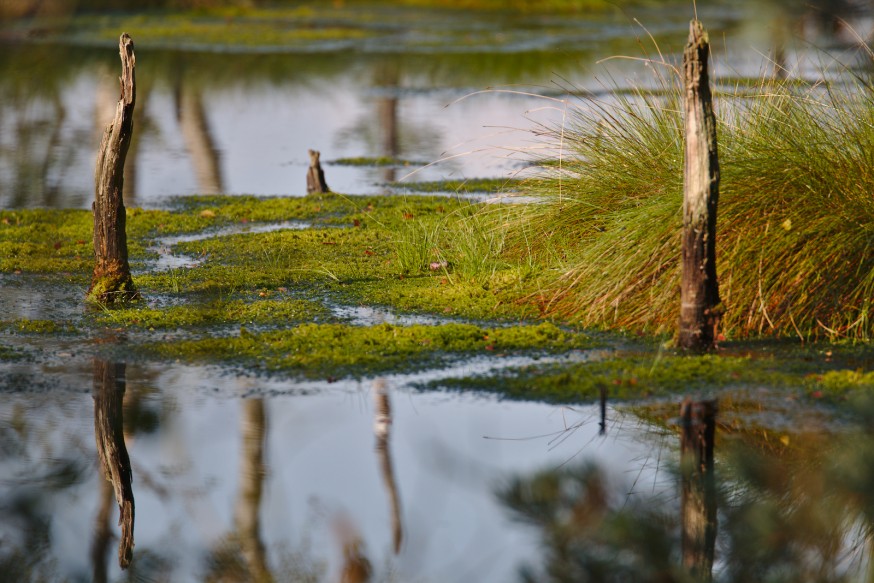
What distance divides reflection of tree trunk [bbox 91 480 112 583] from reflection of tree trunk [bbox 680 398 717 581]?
2.12 metres

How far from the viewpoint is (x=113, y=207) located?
819 centimetres

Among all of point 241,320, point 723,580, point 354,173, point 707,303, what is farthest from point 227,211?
point 723,580

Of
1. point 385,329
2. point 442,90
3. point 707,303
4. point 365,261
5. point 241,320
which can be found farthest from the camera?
point 442,90

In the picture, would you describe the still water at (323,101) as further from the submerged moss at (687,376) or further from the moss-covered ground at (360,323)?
the submerged moss at (687,376)

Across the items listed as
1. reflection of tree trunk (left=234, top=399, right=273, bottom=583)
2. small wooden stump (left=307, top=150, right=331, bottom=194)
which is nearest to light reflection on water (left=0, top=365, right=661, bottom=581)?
reflection of tree trunk (left=234, top=399, right=273, bottom=583)

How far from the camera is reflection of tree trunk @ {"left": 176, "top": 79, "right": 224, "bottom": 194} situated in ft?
48.9

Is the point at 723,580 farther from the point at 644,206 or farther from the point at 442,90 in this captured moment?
the point at 442,90

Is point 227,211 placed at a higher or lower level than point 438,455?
higher

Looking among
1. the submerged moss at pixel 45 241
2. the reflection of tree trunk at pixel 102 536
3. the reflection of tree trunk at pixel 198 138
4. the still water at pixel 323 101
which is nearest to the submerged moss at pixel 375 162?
the still water at pixel 323 101

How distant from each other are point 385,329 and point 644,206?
1.74 m

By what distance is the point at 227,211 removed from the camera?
12.3 meters

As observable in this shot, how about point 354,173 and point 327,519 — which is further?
point 354,173

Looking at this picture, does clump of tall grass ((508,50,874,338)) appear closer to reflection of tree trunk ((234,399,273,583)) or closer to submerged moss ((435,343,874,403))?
submerged moss ((435,343,874,403))

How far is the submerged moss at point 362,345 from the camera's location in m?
7.04
